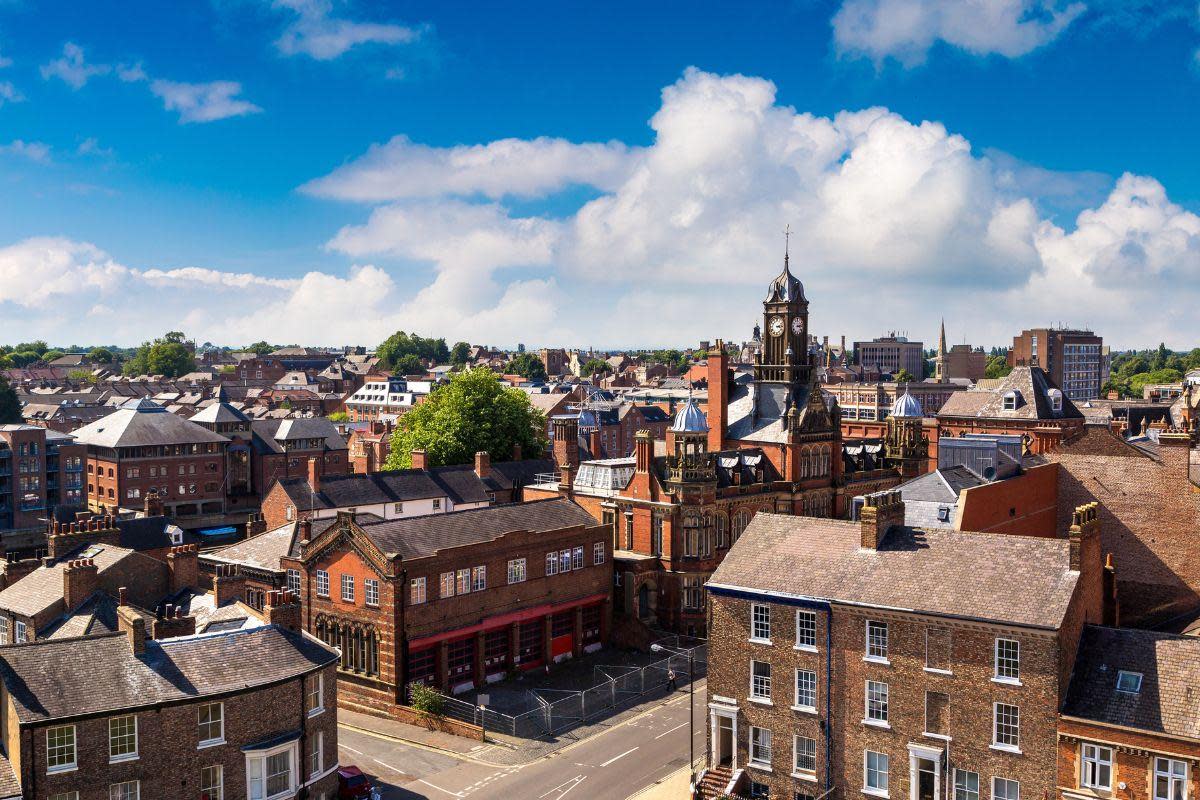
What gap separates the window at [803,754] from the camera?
123ft

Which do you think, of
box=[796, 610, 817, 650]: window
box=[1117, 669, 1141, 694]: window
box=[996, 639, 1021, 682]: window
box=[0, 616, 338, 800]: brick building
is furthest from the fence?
box=[1117, 669, 1141, 694]: window

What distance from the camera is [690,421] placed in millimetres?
63062

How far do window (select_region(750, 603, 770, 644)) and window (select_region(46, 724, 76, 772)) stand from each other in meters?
23.4

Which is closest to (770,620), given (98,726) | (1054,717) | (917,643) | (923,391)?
(917,643)

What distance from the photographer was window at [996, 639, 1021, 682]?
33438 millimetres

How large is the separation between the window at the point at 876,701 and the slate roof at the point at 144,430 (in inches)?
3483

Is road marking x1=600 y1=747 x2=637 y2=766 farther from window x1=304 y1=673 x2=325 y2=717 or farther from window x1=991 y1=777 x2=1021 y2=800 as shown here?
window x1=991 y1=777 x2=1021 y2=800

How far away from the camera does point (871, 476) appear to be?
77.6 meters

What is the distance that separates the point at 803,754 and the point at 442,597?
2033 centimetres

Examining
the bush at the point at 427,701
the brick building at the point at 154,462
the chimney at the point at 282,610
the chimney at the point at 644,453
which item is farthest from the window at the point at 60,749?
the brick building at the point at 154,462

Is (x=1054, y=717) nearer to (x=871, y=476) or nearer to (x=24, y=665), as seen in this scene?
(x=24, y=665)

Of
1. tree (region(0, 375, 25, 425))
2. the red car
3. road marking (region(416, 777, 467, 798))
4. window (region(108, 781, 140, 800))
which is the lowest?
road marking (region(416, 777, 467, 798))

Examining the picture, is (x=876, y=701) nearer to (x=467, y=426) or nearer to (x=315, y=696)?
(x=315, y=696)

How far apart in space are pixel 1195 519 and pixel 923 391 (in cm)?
12863
